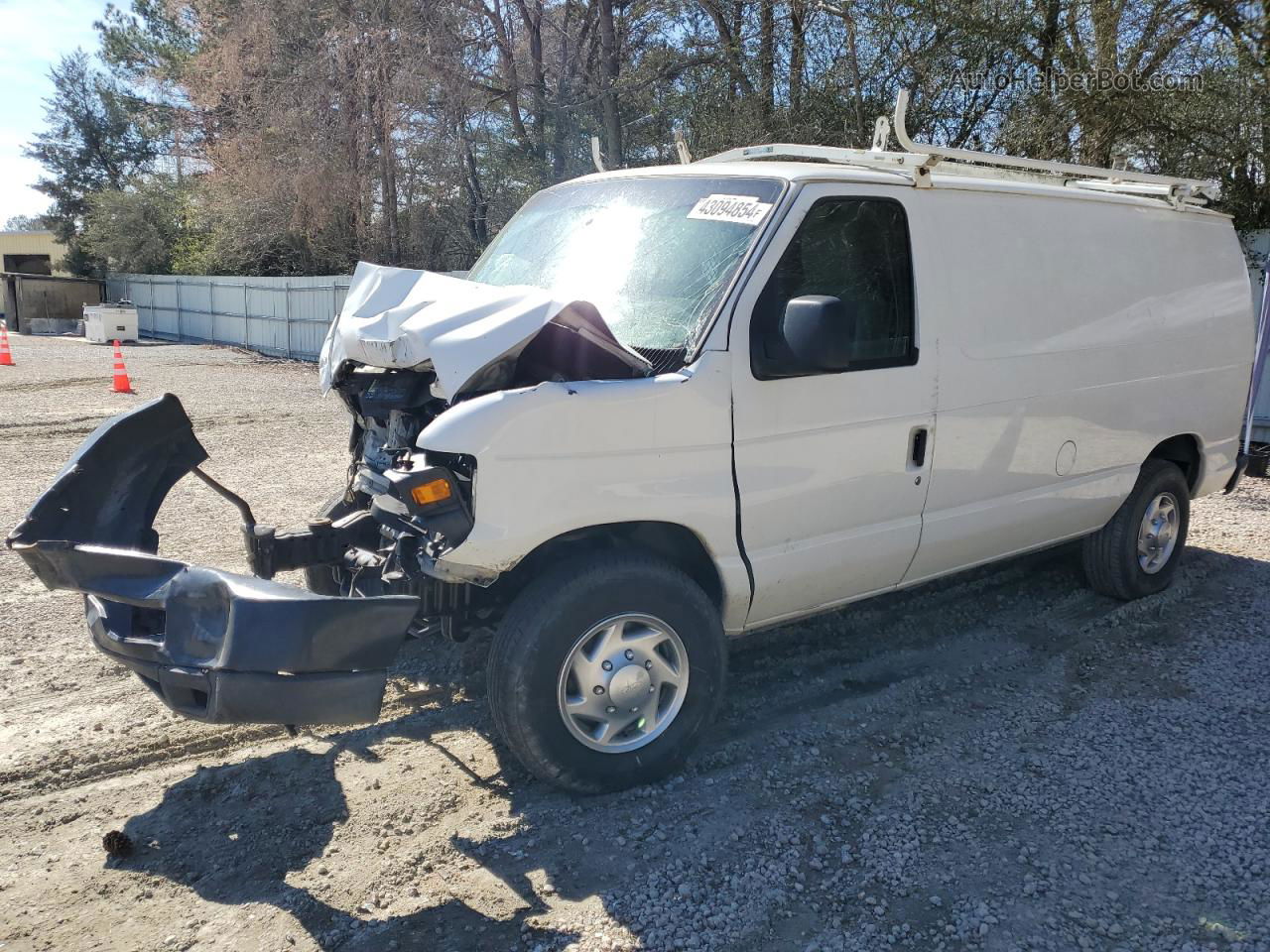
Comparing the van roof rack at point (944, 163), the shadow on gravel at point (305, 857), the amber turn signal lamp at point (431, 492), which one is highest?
the van roof rack at point (944, 163)

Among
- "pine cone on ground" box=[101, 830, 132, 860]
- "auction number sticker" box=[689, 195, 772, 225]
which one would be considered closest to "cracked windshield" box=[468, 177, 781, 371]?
"auction number sticker" box=[689, 195, 772, 225]

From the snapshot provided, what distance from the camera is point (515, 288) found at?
146 inches

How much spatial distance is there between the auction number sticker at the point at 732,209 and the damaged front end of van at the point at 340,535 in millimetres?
805

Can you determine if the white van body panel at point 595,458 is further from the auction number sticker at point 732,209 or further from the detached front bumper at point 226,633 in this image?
the auction number sticker at point 732,209

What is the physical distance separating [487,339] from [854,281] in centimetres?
162

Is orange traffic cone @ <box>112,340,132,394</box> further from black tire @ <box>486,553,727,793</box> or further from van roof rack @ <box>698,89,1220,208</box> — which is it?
black tire @ <box>486,553,727,793</box>

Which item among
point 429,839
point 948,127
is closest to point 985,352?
point 429,839

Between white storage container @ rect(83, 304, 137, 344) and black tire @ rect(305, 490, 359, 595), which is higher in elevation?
white storage container @ rect(83, 304, 137, 344)

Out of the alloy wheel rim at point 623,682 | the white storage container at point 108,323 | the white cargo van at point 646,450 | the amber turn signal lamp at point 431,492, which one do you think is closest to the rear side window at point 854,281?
the white cargo van at point 646,450

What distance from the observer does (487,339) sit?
338 centimetres

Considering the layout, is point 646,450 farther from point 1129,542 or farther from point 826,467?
point 1129,542

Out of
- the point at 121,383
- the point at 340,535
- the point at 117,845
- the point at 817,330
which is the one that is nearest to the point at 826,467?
the point at 817,330

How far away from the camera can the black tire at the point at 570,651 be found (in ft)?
11.2

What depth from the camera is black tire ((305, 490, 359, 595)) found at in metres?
4.62
